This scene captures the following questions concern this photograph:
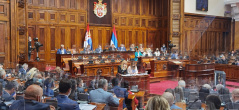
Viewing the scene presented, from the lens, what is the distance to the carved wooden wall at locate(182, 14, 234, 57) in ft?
60.3

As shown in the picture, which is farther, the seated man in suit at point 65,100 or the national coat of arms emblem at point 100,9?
the national coat of arms emblem at point 100,9

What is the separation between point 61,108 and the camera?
332cm

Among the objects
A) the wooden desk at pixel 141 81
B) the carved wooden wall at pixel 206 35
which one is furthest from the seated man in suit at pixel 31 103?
the carved wooden wall at pixel 206 35

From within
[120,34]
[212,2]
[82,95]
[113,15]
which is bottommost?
[82,95]

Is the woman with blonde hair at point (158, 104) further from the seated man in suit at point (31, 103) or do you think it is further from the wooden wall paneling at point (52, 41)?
the wooden wall paneling at point (52, 41)

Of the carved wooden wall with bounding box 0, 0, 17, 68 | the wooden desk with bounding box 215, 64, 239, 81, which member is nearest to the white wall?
the wooden desk with bounding box 215, 64, 239, 81

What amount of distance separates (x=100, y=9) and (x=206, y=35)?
30.7 ft

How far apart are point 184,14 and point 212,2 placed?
3.44m

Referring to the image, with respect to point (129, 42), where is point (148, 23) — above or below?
above

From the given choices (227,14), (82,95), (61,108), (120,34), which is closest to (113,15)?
(120,34)

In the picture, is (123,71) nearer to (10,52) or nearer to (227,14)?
(10,52)

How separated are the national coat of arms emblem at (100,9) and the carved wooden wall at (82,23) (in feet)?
2.17

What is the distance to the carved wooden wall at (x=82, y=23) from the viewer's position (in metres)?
13.3

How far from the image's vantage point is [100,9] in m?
15.4
